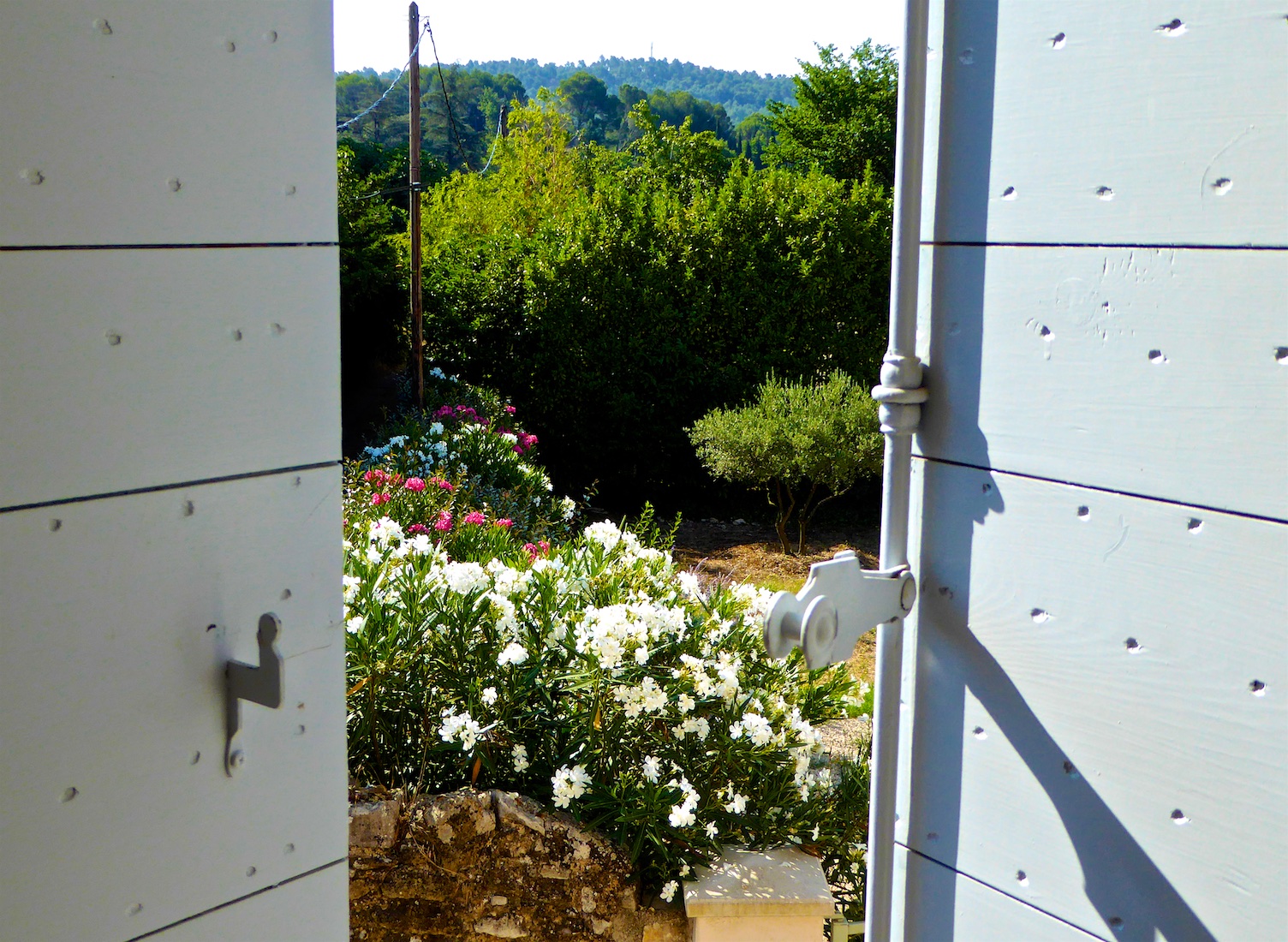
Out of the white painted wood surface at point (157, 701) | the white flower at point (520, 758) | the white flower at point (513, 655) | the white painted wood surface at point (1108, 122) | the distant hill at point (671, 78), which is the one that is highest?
the distant hill at point (671, 78)

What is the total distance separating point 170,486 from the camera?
3.73ft

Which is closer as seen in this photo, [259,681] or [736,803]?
[259,681]

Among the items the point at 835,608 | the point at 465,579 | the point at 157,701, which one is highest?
the point at 835,608

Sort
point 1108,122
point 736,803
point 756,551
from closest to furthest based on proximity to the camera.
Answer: point 1108,122 < point 736,803 < point 756,551

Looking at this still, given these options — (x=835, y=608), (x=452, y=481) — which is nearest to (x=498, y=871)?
(x=835, y=608)

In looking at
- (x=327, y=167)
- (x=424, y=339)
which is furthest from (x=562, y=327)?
(x=327, y=167)

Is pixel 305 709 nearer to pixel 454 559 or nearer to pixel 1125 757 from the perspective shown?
pixel 1125 757

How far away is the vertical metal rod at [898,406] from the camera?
3.88 feet

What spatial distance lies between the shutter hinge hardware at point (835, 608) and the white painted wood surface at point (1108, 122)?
15.0 inches

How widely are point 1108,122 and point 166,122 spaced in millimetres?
936

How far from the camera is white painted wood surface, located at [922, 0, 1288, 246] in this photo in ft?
2.93

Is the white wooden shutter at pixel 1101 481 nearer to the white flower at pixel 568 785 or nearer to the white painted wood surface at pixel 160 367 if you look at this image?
the white painted wood surface at pixel 160 367

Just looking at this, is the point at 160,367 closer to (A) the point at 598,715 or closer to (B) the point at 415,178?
(A) the point at 598,715

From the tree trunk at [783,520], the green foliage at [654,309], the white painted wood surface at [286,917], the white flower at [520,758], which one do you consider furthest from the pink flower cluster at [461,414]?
the white painted wood surface at [286,917]
